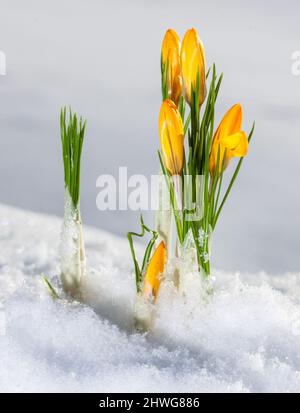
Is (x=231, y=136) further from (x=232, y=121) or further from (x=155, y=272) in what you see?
(x=155, y=272)

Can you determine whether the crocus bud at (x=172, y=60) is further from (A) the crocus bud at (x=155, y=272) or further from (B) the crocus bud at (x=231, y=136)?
(A) the crocus bud at (x=155, y=272)

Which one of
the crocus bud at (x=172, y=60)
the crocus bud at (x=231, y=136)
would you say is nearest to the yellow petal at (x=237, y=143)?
the crocus bud at (x=231, y=136)

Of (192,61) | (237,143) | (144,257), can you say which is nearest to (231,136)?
(237,143)

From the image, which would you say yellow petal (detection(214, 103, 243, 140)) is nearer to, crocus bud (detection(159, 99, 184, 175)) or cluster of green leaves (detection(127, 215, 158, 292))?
crocus bud (detection(159, 99, 184, 175))

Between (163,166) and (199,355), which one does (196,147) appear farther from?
(199,355)

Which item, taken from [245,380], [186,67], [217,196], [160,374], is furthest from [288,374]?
[186,67]

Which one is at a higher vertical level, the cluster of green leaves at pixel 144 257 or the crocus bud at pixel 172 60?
the crocus bud at pixel 172 60
